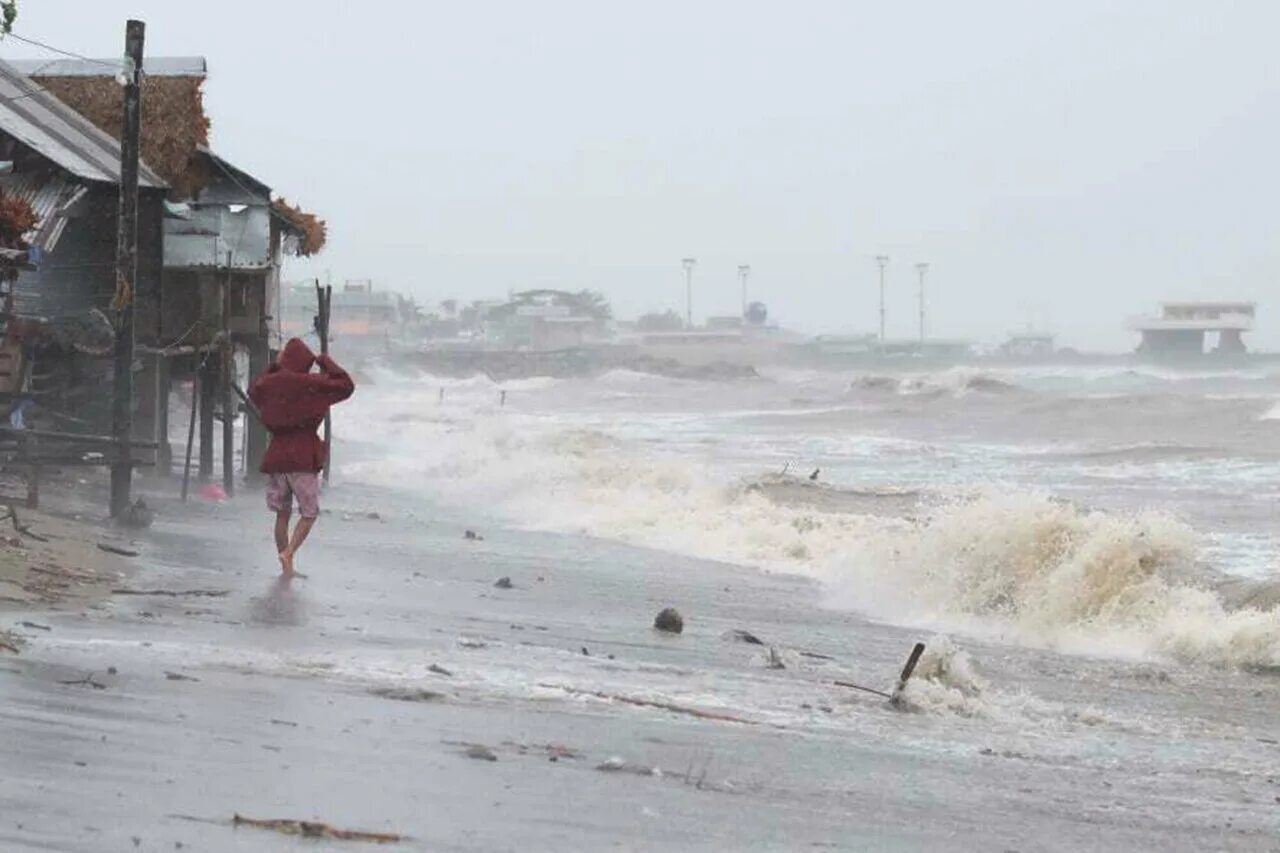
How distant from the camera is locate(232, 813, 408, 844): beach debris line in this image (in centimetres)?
558

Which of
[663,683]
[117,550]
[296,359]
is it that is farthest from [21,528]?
[663,683]

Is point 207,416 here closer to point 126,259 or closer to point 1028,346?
point 126,259

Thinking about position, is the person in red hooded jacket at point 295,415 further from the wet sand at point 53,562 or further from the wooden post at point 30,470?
the wooden post at point 30,470

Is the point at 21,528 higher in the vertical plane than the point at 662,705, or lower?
higher

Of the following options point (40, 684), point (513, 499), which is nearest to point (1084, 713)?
point (40, 684)

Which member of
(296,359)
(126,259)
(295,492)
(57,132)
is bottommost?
(295,492)

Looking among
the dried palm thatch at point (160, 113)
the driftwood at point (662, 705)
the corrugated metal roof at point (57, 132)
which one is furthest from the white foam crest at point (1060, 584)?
the dried palm thatch at point (160, 113)

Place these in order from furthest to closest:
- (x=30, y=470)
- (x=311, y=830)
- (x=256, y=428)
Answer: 1. (x=256, y=428)
2. (x=30, y=470)
3. (x=311, y=830)

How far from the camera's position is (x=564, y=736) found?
7.66 m

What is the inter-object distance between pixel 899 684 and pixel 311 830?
4.39 metres

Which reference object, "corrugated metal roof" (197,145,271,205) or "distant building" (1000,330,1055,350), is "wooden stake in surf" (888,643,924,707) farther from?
"distant building" (1000,330,1055,350)

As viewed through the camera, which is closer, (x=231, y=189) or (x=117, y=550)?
(x=117, y=550)

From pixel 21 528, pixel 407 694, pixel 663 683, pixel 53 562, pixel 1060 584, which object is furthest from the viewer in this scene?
pixel 1060 584

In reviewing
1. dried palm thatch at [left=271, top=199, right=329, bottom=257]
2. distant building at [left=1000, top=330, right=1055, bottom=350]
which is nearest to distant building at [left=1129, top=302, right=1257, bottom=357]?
distant building at [left=1000, top=330, right=1055, bottom=350]
